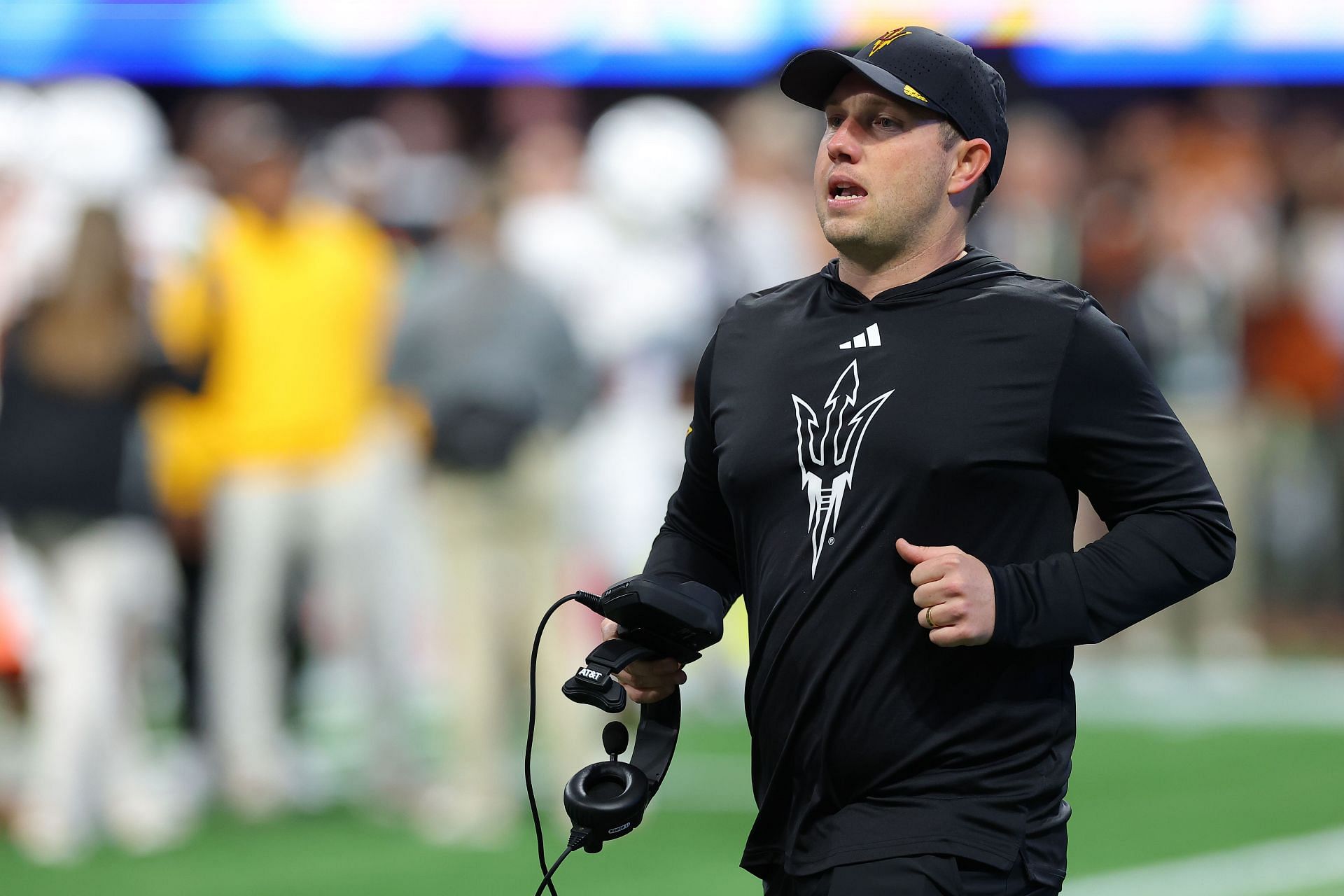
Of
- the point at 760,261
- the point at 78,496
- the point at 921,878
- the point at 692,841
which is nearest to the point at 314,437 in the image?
the point at 78,496

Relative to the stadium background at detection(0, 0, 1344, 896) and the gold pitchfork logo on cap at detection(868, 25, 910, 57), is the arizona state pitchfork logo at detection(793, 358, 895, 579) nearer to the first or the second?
the gold pitchfork logo on cap at detection(868, 25, 910, 57)

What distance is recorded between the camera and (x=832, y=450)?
3.62 meters

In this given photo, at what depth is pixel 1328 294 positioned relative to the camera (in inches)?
566

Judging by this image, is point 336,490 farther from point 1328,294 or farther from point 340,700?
point 1328,294

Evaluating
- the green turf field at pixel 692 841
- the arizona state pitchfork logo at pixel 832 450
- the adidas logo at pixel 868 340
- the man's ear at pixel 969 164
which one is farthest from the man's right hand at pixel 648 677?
the green turf field at pixel 692 841

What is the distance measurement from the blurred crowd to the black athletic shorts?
16.9 feet

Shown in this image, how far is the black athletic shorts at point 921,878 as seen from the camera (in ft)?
11.2

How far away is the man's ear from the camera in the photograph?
370 cm

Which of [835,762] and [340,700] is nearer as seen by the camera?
[835,762]

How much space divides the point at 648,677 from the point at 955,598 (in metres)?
0.68

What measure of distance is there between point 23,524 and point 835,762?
548 cm

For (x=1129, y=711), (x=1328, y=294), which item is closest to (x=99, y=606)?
(x=1129, y=711)

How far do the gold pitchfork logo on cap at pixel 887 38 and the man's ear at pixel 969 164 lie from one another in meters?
0.22

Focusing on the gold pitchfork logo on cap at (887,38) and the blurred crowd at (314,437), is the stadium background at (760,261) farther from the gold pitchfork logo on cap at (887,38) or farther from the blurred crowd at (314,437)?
the gold pitchfork logo on cap at (887,38)
